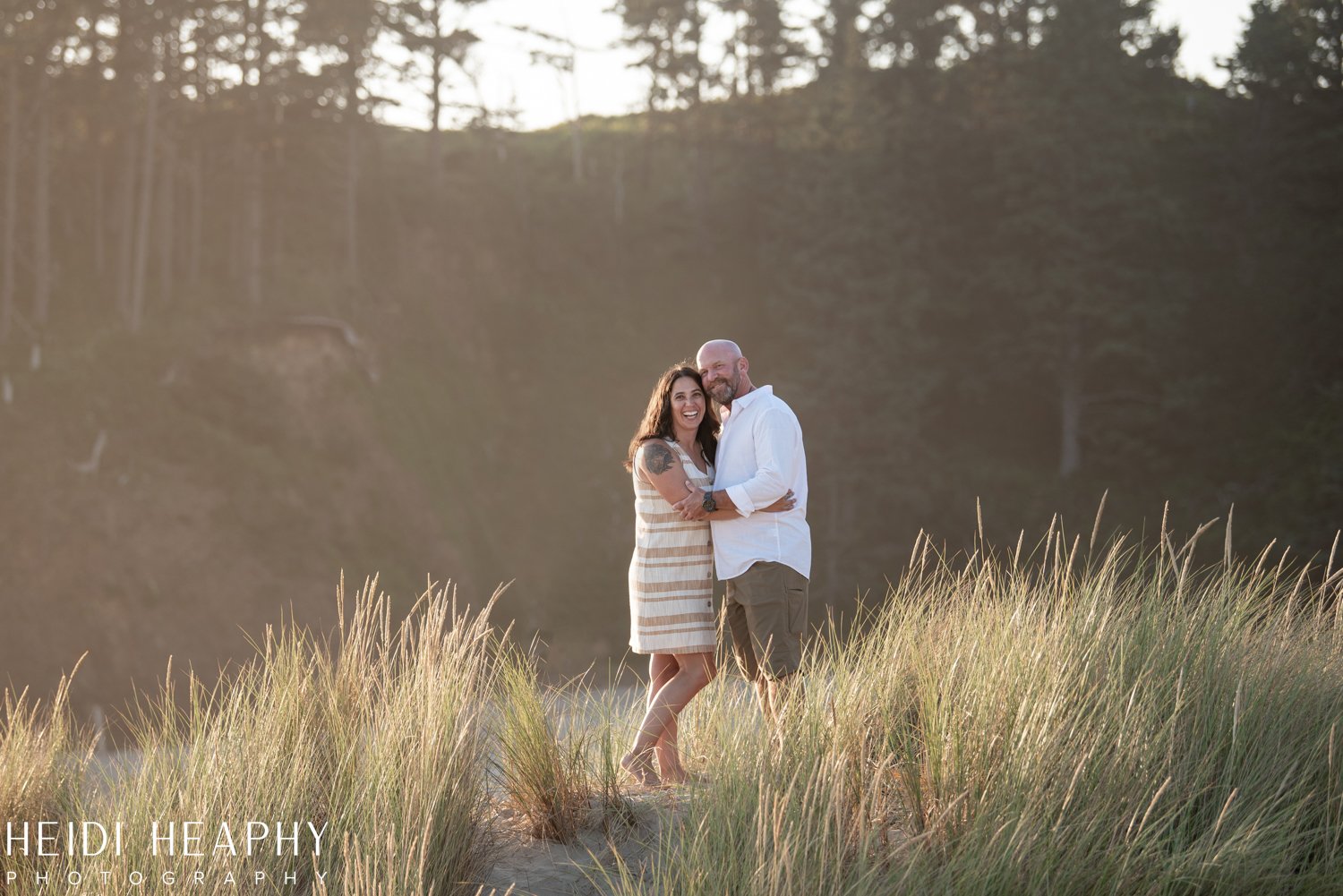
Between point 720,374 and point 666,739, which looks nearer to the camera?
point 666,739

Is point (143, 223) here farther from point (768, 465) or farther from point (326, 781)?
point (326, 781)

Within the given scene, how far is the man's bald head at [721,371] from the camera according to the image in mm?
5613

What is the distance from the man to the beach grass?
0.39 meters

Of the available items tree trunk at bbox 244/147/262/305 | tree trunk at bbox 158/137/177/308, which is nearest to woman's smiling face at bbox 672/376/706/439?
tree trunk at bbox 244/147/262/305

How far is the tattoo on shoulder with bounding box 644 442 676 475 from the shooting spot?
5.38 m

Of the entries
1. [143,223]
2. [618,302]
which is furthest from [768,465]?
[618,302]

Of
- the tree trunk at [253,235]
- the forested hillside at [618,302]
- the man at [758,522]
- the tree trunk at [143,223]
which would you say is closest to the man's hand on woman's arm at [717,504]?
the man at [758,522]

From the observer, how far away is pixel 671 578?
5527 millimetres

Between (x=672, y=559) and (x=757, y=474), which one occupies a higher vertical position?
(x=757, y=474)

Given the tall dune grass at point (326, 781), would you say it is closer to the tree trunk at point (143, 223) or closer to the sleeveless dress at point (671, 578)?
the sleeveless dress at point (671, 578)

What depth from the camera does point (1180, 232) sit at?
36.1 m

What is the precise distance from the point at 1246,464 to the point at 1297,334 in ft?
12.5

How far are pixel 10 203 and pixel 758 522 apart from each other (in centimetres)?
2906

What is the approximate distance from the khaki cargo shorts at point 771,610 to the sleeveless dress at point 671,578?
0.44ft
